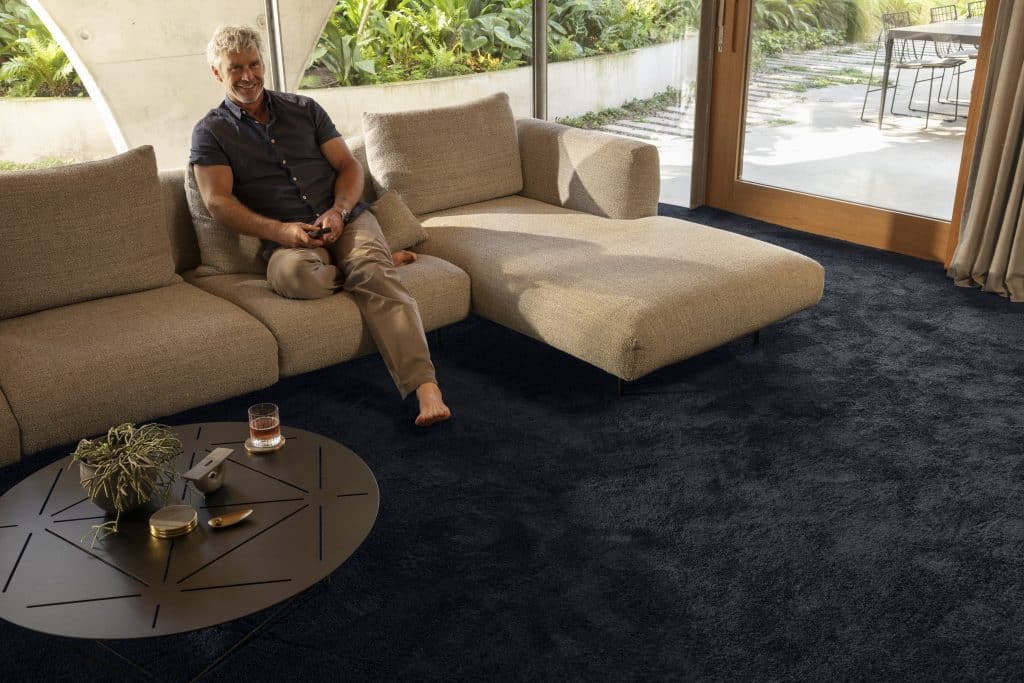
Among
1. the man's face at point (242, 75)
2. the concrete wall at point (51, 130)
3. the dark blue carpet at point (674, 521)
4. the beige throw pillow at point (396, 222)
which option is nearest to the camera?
the dark blue carpet at point (674, 521)

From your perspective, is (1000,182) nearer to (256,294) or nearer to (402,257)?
(402,257)

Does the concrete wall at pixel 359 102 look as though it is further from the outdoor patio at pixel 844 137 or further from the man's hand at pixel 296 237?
the man's hand at pixel 296 237

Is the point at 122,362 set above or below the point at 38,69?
below

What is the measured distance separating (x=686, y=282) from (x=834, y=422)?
2.02 feet

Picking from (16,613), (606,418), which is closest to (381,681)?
(16,613)

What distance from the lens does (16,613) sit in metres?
1.66

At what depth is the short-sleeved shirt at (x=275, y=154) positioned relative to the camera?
3.14 meters

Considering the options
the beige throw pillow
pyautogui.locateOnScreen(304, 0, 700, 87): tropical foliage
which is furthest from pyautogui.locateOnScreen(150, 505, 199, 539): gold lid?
pyautogui.locateOnScreen(304, 0, 700, 87): tropical foliage

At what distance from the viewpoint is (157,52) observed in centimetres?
413

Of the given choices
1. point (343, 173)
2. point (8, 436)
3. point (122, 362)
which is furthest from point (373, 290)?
point (8, 436)

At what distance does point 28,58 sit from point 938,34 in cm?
371

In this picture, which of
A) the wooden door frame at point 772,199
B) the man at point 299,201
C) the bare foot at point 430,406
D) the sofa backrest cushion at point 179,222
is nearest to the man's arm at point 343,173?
the man at point 299,201

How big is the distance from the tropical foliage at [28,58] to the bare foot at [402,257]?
1721 mm

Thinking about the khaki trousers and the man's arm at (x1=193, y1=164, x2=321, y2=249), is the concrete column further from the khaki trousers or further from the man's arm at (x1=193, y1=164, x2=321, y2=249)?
the khaki trousers
